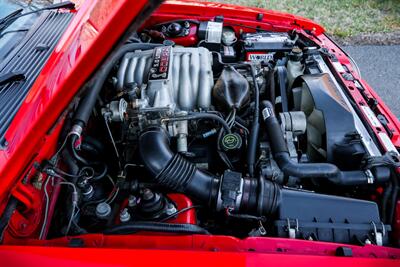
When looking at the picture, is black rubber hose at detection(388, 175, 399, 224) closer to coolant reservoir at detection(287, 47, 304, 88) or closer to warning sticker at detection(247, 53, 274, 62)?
coolant reservoir at detection(287, 47, 304, 88)

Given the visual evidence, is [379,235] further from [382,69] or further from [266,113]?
[382,69]

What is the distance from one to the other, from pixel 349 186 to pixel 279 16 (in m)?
1.43

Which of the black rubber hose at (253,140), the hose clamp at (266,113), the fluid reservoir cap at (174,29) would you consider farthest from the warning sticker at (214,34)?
the hose clamp at (266,113)

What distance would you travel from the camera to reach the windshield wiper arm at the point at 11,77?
5.20 feet

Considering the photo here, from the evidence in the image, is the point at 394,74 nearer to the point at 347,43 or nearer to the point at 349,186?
the point at 347,43

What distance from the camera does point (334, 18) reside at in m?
4.55

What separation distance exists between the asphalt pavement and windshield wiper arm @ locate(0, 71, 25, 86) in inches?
118

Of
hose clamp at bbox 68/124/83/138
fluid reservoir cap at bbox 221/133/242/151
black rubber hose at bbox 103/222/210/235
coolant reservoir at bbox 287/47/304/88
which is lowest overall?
black rubber hose at bbox 103/222/210/235

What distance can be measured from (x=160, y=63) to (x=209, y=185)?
2.44 ft

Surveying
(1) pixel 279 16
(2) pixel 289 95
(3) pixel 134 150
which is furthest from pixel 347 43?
(3) pixel 134 150

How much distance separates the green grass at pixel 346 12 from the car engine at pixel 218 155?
2519 millimetres

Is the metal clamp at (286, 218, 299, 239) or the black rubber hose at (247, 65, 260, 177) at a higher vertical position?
the black rubber hose at (247, 65, 260, 177)

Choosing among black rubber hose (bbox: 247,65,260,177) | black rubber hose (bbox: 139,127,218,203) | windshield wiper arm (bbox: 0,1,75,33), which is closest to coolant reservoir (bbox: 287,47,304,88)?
black rubber hose (bbox: 247,65,260,177)

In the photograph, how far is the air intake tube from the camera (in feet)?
5.24
